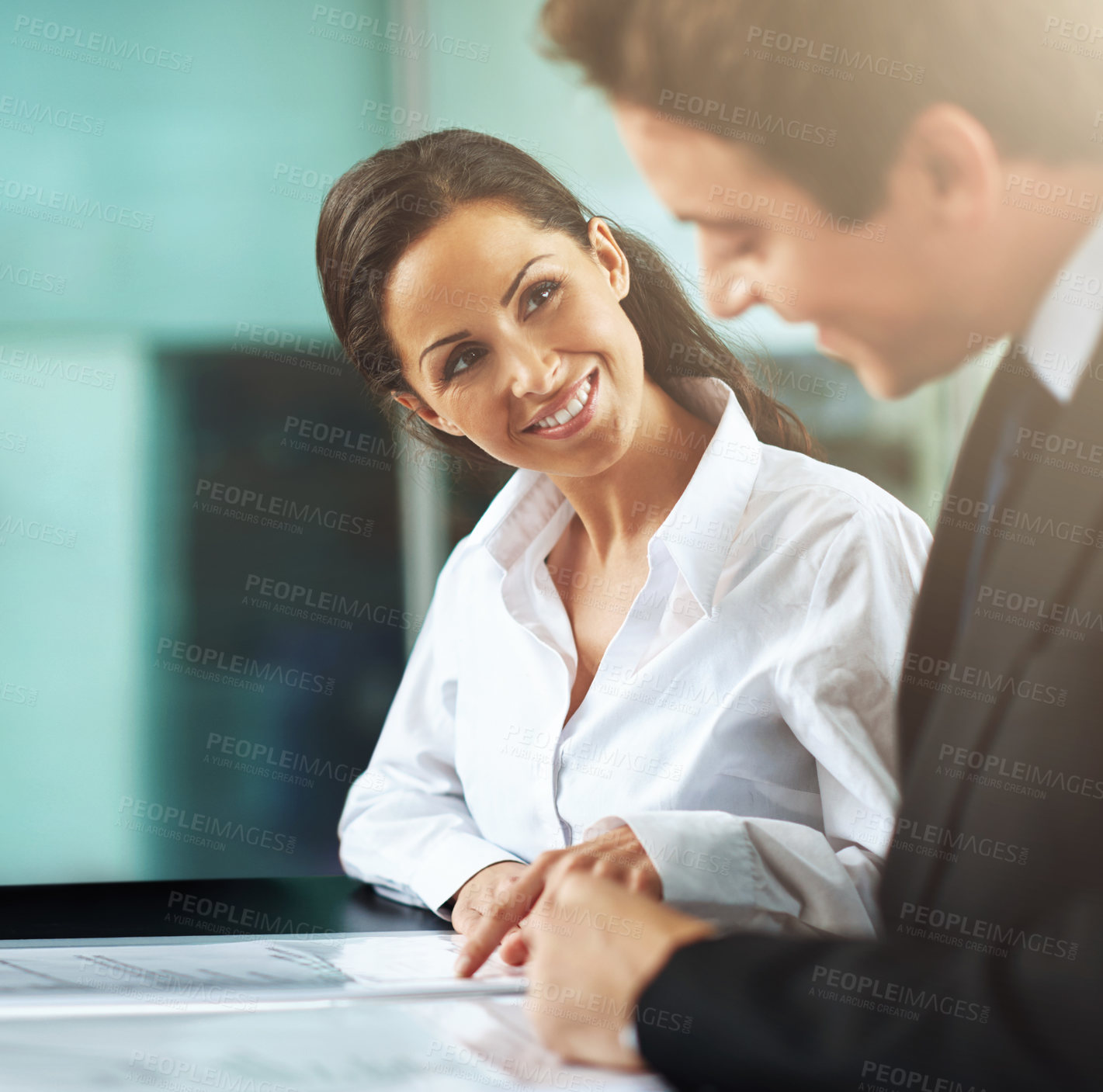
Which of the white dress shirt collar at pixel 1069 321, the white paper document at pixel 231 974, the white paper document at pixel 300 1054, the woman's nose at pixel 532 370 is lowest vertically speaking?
the white paper document at pixel 231 974

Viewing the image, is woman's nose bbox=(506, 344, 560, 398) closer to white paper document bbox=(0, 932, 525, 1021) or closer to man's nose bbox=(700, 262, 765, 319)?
man's nose bbox=(700, 262, 765, 319)

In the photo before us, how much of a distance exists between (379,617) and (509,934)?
0.67 m

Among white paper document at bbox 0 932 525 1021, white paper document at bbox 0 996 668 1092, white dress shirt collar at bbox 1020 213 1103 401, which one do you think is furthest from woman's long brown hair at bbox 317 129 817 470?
white paper document at bbox 0 996 668 1092

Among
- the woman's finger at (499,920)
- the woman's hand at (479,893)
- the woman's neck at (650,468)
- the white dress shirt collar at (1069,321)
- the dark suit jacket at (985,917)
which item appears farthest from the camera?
the woman's neck at (650,468)

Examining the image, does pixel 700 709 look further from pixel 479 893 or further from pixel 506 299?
pixel 506 299

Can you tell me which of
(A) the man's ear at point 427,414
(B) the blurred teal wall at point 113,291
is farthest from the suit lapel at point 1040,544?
(B) the blurred teal wall at point 113,291

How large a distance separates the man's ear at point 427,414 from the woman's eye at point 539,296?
0.59 ft

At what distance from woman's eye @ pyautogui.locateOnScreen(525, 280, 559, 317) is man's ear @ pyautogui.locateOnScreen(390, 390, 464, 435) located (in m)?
0.18

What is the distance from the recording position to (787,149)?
958mm

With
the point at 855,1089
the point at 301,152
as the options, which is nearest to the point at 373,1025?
the point at 855,1089

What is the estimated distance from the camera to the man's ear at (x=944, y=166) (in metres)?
0.89

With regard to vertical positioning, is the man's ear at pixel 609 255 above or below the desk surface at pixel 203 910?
above

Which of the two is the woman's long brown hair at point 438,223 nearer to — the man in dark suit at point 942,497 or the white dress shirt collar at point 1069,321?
the man in dark suit at point 942,497

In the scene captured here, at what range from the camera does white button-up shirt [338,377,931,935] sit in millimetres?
863
